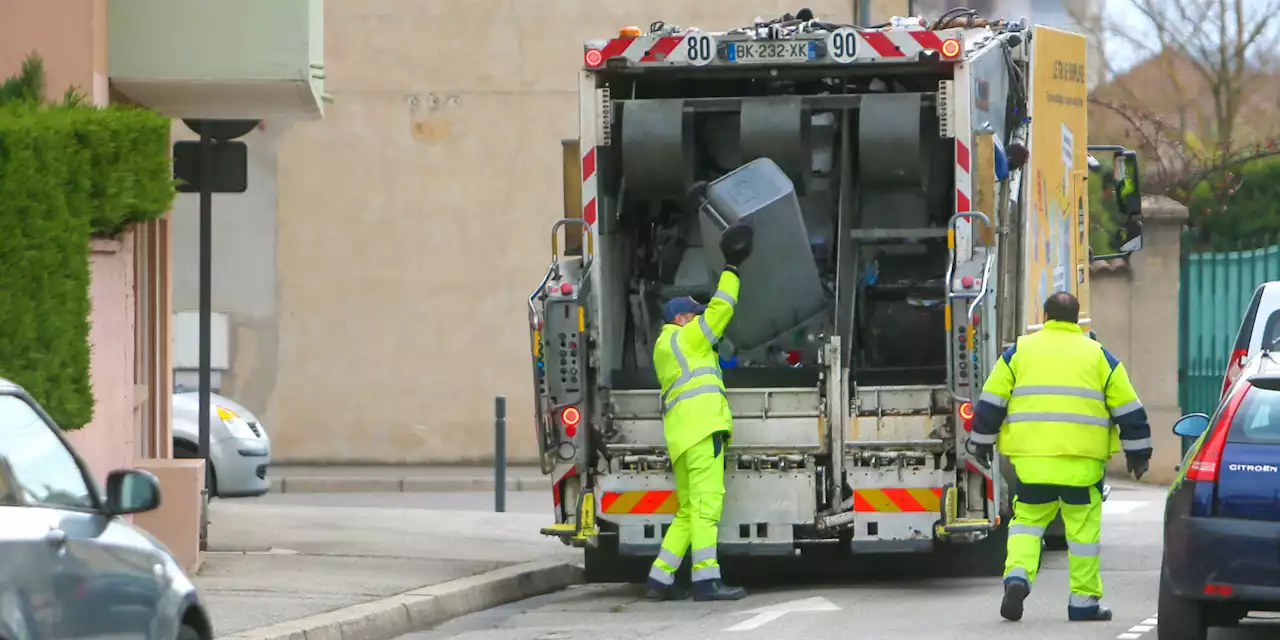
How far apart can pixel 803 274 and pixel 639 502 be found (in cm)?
144

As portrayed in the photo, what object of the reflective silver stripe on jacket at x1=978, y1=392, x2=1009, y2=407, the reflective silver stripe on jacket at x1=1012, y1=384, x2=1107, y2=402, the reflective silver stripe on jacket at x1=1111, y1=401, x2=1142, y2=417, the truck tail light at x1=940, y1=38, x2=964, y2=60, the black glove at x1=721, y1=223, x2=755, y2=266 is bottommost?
the reflective silver stripe on jacket at x1=1111, y1=401, x2=1142, y2=417

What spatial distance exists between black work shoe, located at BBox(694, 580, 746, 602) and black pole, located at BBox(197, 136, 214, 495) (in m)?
3.19

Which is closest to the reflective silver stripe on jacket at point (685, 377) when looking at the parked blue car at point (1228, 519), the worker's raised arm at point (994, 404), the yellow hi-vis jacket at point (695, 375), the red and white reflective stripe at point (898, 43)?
the yellow hi-vis jacket at point (695, 375)

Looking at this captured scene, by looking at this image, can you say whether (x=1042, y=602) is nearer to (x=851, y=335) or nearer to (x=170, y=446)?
(x=851, y=335)

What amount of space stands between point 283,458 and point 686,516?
12.6m

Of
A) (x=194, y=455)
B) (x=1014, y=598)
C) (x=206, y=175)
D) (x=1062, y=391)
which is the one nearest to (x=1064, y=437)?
(x=1062, y=391)

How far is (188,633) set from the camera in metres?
6.85

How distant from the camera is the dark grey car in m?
5.45

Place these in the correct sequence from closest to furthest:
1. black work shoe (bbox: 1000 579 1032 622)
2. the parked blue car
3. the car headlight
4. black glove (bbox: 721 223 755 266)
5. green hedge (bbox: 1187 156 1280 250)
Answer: the parked blue car
black work shoe (bbox: 1000 579 1032 622)
black glove (bbox: 721 223 755 266)
the car headlight
green hedge (bbox: 1187 156 1280 250)

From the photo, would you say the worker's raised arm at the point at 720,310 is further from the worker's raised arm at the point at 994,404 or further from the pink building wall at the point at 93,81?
the pink building wall at the point at 93,81

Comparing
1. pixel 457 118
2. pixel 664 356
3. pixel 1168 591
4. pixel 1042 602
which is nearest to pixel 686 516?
pixel 664 356

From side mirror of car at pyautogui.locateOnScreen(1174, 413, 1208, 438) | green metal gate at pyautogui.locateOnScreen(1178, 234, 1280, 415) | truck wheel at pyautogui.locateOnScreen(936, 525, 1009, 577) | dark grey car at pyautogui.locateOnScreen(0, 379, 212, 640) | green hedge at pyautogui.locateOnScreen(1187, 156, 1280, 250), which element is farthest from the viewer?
green hedge at pyautogui.locateOnScreen(1187, 156, 1280, 250)

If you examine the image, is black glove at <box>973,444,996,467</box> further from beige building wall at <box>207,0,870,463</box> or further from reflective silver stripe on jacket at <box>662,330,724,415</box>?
beige building wall at <box>207,0,870,463</box>

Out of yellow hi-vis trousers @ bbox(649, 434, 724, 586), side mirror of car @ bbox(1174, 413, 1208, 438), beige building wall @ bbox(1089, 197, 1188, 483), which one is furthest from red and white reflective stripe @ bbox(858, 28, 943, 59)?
beige building wall @ bbox(1089, 197, 1188, 483)
